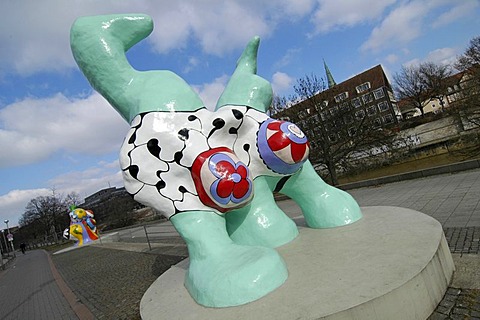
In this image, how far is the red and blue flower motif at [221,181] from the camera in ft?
11.2

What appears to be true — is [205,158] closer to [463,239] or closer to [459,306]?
[459,306]

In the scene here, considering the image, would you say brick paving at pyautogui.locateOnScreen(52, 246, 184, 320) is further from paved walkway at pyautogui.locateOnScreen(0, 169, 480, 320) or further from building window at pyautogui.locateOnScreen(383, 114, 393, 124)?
building window at pyautogui.locateOnScreen(383, 114, 393, 124)

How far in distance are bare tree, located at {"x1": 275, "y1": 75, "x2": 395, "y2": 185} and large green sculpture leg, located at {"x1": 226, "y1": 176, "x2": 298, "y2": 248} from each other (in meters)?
12.1

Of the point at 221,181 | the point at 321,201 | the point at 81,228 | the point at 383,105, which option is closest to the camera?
the point at 221,181

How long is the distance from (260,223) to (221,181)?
906 mm

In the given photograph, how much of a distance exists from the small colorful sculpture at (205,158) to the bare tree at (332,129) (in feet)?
39.2

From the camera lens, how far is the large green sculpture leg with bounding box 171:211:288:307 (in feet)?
8.87

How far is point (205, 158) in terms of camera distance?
140 inches

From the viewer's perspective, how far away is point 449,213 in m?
6.28

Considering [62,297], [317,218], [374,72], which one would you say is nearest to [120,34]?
[317,218]

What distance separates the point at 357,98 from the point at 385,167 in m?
5.01

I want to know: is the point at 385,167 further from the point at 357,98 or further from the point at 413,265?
the point at 413,265

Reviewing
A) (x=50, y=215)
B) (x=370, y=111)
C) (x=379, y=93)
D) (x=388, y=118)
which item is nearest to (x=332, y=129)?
(x=370, y=111)

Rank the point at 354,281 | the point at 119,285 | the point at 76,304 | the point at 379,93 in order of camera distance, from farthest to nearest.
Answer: the point at 379,93 → the point at 119,285 → the point at 76,304 → the point at 354,281
